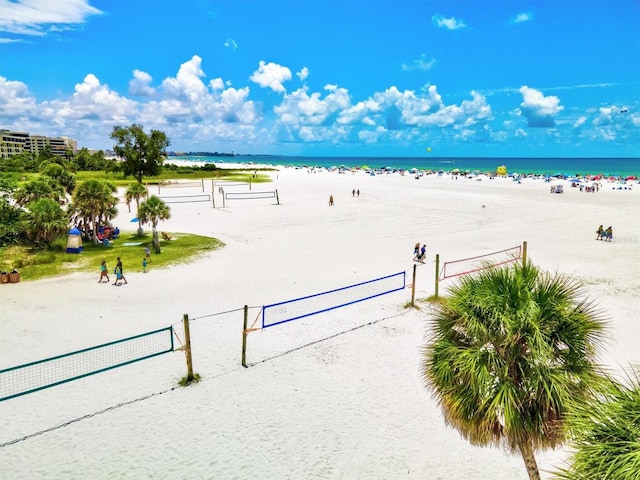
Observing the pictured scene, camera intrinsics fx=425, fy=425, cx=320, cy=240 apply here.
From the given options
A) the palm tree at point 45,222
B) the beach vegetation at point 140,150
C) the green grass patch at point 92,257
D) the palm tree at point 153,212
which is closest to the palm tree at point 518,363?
the green grass patch at point 92,257

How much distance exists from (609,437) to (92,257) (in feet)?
81.3

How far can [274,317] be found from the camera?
15.3m

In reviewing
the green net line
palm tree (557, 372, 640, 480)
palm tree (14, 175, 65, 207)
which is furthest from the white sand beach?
palm tree (14, 175, 65, 207)

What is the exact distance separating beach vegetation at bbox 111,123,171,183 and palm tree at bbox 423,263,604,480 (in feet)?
227

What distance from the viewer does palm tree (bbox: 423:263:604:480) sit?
5676mm

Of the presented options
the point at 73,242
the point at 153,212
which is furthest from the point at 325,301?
the point at 73,242

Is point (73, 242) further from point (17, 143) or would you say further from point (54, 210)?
point (17, 143)

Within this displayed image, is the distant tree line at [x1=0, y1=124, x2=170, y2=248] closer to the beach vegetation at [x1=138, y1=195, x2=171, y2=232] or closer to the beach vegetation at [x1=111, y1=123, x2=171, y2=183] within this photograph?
the beach vegetation at [x1=138, y1=195, x2=171, y2=232]

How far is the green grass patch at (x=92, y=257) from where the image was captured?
2102 cm

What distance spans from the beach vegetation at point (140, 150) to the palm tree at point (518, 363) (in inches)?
2721

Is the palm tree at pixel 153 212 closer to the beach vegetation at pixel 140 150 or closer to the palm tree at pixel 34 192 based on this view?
the palm tree at pixel 34 192

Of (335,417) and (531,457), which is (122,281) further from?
(531,457)

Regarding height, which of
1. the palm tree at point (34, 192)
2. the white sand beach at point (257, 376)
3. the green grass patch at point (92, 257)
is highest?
the palm tree at point (34, 192)

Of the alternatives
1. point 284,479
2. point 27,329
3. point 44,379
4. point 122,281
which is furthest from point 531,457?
point 122,281
